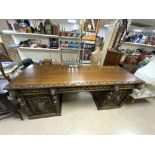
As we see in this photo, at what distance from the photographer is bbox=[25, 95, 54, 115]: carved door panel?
1.18 m

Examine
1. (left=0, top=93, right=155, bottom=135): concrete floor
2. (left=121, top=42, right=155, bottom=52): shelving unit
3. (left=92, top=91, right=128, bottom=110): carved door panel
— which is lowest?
(left=0, top=93, right=155, bottom=135): concrete floor

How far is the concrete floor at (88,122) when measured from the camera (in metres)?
1.27

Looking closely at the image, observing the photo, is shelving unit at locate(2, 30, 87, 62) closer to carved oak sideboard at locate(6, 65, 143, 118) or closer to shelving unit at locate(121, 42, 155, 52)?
carved oak sideboard at locate(6, 65, 143, 118)

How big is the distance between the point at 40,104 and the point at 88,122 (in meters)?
0.82

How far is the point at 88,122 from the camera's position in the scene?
55.4 inches

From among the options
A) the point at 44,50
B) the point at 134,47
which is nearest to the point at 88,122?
the point at 44,50

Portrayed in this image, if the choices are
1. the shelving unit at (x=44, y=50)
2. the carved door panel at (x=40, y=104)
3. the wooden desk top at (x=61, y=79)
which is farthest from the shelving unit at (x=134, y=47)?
the carved door panel at (x=40, y=104)

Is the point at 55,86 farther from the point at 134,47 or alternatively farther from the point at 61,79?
the point at 134,47

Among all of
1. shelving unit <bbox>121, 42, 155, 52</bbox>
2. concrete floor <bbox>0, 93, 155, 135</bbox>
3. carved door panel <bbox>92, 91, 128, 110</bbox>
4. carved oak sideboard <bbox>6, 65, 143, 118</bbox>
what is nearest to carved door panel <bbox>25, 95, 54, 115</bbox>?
carved oak sideboard <bbox>6, 65, 143, 118</bbox>

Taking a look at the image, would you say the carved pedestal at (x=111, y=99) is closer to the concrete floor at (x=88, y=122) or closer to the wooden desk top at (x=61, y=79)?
the concrete floor at (x=88, y=122)

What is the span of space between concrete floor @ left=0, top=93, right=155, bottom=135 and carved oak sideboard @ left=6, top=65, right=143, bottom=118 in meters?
0.16

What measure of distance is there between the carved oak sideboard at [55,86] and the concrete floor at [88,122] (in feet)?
0.52
